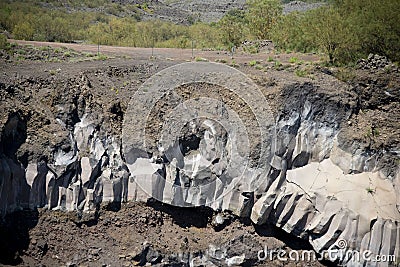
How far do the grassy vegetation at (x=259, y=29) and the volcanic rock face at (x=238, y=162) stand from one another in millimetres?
3138

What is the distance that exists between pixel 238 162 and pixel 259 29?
14006 millimetres

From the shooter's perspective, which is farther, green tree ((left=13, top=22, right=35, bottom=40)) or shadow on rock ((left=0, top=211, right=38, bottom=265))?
green tree ((left=13, top=22, right=35, bottom=40))

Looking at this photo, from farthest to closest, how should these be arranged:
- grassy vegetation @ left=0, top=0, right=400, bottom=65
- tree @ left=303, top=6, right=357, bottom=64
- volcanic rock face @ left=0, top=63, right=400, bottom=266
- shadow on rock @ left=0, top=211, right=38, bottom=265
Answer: tree @ left=303, top=6, right=357, bottom=64, grassy vegetation @ left=0, top=0, right=400, bottom=65, volcanic rock face @ left=0, top=63, right=400, bottom=266, shadow on rock @ left=0, top=211, right=38, bottom=265

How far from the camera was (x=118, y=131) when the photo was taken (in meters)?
12.9

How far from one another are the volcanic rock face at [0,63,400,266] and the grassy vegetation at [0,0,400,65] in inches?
124

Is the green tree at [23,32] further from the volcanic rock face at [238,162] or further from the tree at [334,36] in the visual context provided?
the tree at [334,36]

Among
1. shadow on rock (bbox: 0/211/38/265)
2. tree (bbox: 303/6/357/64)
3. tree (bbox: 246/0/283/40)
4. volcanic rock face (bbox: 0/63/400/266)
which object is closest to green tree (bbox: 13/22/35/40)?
volcanic rock face (bbox: 0/63/400/266)

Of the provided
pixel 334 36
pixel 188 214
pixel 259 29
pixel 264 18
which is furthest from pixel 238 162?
pixel 264 18

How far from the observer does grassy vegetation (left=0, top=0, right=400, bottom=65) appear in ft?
50.1

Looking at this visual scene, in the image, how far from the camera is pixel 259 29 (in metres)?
24.9

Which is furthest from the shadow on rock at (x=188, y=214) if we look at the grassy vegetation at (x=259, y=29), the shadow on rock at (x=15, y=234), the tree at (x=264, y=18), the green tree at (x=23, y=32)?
the tree at (x=264, y=18)

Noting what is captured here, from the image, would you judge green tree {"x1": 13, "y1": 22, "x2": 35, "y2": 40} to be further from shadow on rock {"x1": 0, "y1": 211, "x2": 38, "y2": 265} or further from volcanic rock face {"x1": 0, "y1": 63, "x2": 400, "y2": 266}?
shadow on rock {"x1": 0, "y1": 211, "x2": 38, "y2": 265}

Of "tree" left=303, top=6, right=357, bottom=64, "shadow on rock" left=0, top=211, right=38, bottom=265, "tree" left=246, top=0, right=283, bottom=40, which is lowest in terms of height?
"shadow on rock" left=0, top=211, right=38, bottom=265

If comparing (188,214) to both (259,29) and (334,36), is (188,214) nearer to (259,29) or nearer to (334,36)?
(334,36)
